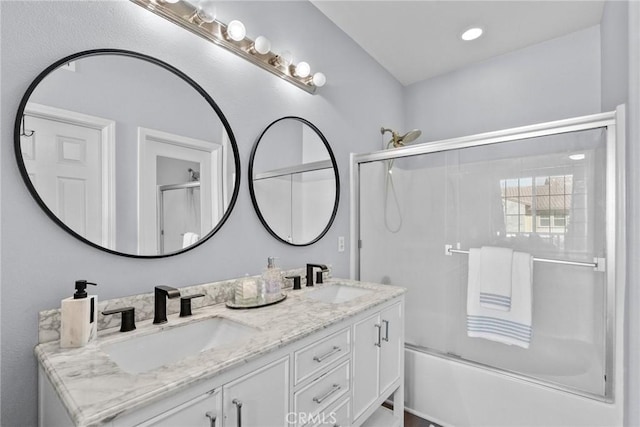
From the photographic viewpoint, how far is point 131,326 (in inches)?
39.2

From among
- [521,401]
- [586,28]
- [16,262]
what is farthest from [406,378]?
[586,28]

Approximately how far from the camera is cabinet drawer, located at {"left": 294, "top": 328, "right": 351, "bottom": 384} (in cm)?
103

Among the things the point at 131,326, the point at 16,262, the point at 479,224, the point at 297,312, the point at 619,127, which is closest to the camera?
the point at 16,262

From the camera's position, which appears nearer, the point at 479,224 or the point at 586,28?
the point at 479,224

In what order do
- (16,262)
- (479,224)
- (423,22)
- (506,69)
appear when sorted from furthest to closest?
1. (506,69)
2. (423,22)
3. (479,224)
4. (16,262)

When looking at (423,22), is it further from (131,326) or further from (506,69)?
(131,326)

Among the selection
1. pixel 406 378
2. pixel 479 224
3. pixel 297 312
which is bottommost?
pixel 406 378

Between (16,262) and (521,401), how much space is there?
231 cm

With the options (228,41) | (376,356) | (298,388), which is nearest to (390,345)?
(376,356)

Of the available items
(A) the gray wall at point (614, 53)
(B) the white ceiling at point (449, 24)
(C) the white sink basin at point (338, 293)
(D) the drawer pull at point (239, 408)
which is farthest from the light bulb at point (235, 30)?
(A) the gray wall at point (614, 53)

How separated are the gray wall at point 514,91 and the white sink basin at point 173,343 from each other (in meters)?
2.48

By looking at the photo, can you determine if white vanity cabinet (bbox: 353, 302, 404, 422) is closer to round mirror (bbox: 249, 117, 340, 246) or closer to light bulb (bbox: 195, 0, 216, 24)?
round mirror (bbox: 249, 117, 340, 246)

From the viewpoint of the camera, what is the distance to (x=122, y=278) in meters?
1.07

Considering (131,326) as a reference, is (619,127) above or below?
above
